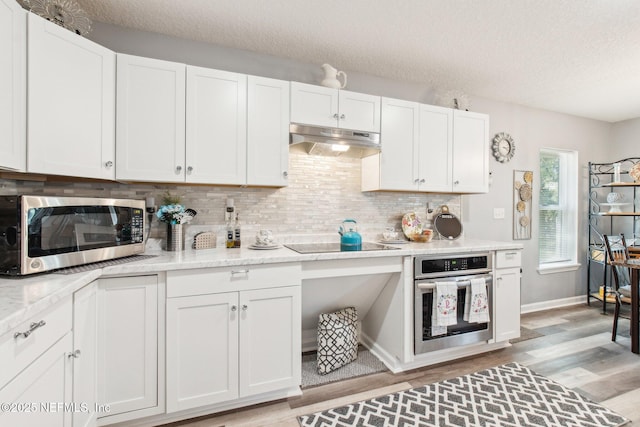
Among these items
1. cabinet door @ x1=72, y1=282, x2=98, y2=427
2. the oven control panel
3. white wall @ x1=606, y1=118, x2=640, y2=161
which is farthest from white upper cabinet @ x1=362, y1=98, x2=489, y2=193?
white wall @ x1=606, y1=118, x2=640, y2=161

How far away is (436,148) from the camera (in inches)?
106

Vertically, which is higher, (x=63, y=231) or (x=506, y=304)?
(x=63, y=231)

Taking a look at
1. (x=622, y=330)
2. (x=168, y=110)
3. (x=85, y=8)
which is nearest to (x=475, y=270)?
(x=622, y=330)

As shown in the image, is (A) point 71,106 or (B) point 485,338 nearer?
(A) point 71,106

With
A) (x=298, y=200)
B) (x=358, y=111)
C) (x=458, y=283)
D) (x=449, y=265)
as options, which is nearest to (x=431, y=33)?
(x=358, y=111)

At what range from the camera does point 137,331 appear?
158 cm

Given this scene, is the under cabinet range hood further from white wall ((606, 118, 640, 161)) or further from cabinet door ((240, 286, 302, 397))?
white wall ((606, 118, 640, 161))

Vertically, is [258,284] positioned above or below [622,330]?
above

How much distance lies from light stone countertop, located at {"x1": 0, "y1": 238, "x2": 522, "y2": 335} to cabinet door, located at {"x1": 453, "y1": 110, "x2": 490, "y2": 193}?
2.09 ft

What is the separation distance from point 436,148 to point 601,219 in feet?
10.5

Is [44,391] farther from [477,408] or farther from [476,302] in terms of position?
[476,302]

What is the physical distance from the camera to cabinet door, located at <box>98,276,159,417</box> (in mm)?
1532

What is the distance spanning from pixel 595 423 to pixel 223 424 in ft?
6.96

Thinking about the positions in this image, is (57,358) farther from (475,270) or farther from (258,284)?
(475,270)
